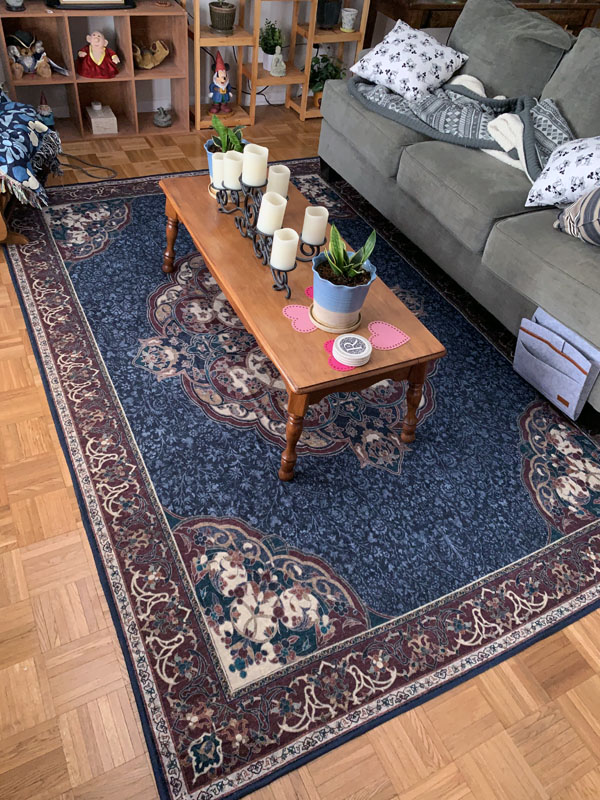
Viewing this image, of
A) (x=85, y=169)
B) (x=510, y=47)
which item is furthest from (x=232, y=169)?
(x=510, y=47)

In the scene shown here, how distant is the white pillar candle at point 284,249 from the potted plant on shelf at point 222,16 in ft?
6.55

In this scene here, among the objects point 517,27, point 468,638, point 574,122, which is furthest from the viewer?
point 517,27

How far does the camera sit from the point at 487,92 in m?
2.80

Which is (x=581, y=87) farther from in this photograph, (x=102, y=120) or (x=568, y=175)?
(x=102, y=120)

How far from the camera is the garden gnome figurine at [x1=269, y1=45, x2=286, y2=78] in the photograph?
351 cm

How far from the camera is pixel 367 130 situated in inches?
107

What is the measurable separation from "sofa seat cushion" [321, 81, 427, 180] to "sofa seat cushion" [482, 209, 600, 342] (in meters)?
0.65

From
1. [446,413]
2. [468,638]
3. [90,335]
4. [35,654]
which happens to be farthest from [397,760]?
[90,335]

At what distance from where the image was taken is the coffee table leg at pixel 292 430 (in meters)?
1.63

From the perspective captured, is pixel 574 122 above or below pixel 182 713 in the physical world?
above

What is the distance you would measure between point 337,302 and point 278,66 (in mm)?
2468

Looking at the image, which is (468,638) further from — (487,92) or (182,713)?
(487,92)

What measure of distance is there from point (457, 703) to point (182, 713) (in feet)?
1.95

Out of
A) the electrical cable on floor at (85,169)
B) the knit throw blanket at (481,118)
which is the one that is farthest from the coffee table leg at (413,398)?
the electrical cable on floor at (85,169)
